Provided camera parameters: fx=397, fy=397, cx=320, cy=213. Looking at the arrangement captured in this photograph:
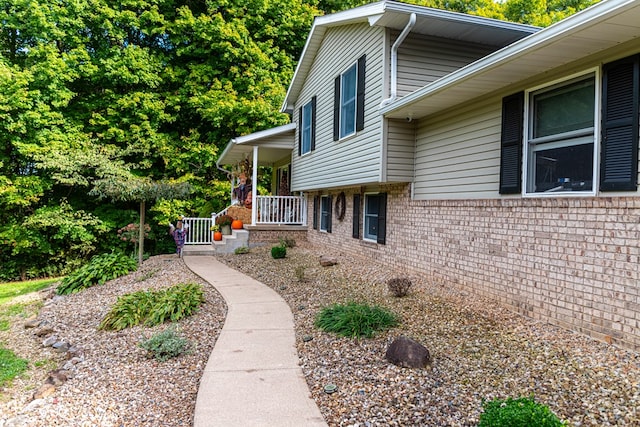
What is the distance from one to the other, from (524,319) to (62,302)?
8224 millimetres

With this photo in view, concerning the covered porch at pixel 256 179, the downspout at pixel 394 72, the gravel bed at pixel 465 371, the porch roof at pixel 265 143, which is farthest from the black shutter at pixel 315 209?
the gravel bed at pixel 465 371

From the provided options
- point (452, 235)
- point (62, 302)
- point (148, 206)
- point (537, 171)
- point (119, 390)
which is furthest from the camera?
point (148, 206)

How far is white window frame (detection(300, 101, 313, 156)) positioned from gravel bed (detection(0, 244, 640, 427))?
7524mm

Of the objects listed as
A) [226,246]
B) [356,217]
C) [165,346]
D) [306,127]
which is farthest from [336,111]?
[165,346]

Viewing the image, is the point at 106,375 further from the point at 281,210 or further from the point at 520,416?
the point at 281,210

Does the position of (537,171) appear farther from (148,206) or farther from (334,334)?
(148,206)

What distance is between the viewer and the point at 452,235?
21.3 ft

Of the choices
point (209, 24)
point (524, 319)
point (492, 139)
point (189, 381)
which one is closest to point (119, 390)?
point (189, 381)

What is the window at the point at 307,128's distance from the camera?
12.3 meters

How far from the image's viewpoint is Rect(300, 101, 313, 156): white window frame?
12750 mm

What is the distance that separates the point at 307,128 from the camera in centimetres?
1316

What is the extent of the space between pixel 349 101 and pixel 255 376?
734cm

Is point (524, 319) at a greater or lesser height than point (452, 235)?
lesser

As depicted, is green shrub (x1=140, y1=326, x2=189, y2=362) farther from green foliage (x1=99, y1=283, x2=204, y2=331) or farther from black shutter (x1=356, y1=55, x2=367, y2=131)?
black shutter (x1=356, y1=55, x2=367, y2=131)
